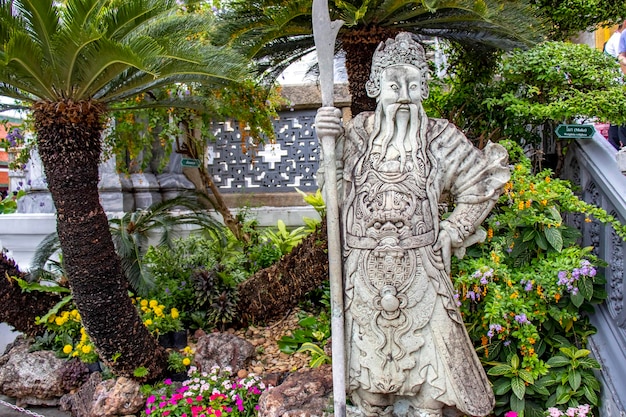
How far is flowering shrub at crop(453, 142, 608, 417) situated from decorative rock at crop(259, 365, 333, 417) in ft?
3.93

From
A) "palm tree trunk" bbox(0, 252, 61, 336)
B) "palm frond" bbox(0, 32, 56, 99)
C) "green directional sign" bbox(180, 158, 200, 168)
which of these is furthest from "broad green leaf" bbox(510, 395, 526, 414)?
"green directional sign" bbox(180, 158, 200, 168)

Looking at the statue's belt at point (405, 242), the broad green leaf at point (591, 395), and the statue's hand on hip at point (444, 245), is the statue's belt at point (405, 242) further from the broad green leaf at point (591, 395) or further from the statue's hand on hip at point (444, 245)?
the broad green leaf at point (591, 395)

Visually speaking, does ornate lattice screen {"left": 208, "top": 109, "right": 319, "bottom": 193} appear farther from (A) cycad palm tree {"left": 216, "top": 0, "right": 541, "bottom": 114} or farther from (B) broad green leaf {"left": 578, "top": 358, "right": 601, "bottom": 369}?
(B) broad green leaf {"left": 578, "top": 358, "right": 601, "bottom": 369}

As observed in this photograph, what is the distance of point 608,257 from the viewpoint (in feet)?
12.3

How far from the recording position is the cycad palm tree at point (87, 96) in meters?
3.62

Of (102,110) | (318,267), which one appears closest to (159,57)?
(102,110)

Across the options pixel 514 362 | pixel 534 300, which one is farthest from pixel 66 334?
pixel 534 300

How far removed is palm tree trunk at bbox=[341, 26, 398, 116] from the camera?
459cm

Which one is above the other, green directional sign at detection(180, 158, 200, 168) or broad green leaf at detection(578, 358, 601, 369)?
green directional sign at detection(180, 158, 200, 168)

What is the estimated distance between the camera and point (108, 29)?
12.5 ft

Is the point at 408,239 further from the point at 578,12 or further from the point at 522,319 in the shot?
the point at 578,12

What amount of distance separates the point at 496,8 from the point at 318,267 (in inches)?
114

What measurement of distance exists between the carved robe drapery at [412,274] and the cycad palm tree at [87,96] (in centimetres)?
182

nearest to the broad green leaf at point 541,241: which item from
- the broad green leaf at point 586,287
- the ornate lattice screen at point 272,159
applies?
the broad green leaf at point 586,287
